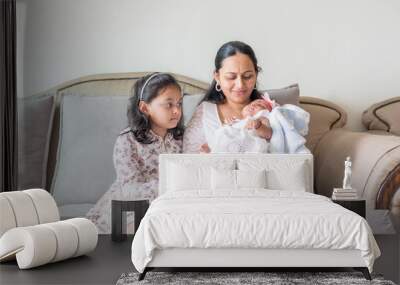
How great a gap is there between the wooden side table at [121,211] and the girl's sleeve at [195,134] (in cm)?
85

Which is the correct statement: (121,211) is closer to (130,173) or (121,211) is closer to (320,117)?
(130,173)

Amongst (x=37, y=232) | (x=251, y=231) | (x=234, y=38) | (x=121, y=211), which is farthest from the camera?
(x=234, y=38)

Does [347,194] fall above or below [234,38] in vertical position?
below

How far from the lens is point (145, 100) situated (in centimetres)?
618

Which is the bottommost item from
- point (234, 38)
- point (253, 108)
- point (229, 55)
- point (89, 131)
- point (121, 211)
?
point (121, 211)

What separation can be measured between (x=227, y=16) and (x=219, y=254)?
9.12ft

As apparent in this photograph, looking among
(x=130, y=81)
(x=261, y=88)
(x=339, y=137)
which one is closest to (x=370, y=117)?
(x=339, y=137)

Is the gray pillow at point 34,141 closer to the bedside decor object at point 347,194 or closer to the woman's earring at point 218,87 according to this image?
the woman's earring at point 218,87

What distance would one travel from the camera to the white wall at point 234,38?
6.26 meters

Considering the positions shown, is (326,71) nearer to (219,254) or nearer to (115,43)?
(115,43)

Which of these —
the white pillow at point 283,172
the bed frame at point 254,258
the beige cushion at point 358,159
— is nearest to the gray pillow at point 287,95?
the beige cushion at point 358,159

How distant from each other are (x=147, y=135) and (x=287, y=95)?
1.16 metres

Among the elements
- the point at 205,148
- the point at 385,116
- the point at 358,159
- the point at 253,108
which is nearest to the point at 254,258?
the point at 358,159

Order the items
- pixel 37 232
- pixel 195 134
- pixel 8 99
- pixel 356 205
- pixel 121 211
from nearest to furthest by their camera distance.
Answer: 1. pixel 37 232
2. pixel 356 205
3. pixel 121 211
4. pixel 8 99
5. pixel 195 134
